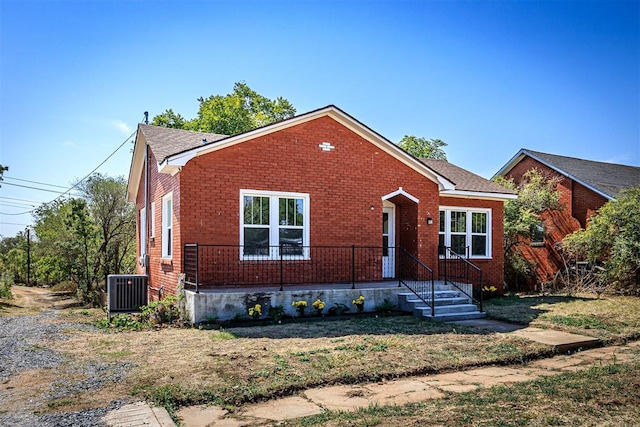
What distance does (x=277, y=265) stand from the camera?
39.3 feet

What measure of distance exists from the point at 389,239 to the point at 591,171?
13.7 metres

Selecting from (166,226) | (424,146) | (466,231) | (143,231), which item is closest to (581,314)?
(466,231)

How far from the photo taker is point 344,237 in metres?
12.9

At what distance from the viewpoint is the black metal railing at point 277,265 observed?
438 inches

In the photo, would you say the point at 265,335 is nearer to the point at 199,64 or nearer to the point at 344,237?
the point at 344,237

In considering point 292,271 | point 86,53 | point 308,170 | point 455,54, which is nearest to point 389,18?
point 455,54

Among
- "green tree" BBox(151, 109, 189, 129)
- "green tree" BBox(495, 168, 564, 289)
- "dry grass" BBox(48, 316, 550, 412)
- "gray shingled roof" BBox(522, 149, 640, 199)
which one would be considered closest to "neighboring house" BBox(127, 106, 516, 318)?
"dry grass" BBox(48, 316, 550, 412)

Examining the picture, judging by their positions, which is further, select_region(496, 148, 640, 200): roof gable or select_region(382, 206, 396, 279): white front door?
select_region(496, 148, 640, 200): roof gable

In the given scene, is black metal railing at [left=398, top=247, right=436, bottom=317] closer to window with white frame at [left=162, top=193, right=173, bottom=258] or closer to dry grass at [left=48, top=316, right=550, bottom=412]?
dry grass at [left=48, top=316, right=550, bottom=412]

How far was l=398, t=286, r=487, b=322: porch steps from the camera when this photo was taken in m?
11.1

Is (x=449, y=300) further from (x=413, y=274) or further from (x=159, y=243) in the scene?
(x=159, y=243)

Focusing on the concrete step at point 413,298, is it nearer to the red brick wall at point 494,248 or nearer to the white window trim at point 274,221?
the white window trim at point 274,221

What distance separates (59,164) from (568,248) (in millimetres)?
23994

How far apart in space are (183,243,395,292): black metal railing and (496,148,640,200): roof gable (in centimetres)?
1231
